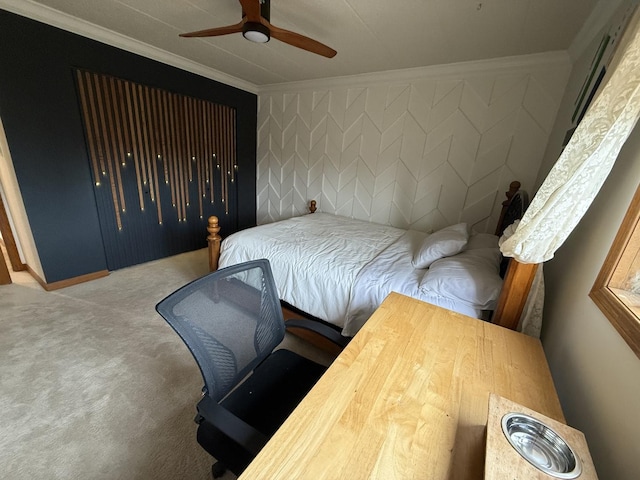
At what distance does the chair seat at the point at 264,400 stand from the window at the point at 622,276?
1.04 metres

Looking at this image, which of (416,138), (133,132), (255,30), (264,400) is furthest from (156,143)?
(264,400)

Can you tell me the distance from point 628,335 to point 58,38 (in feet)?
12.9

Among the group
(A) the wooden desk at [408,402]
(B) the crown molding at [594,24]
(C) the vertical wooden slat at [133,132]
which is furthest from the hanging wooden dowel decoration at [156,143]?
(B) the crown molding at [594,24]

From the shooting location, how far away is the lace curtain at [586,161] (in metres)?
0.78

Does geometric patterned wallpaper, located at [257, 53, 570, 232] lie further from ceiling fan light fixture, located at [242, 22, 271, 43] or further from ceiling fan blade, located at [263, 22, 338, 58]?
ceiling fan light fixture, located at [242, 22, 271, 43]

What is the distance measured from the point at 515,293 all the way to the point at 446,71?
8.27 feet

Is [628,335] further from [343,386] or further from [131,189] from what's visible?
[131,189]

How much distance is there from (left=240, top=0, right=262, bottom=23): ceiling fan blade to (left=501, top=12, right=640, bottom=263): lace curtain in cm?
161

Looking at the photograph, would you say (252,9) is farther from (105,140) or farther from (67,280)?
(67,280)

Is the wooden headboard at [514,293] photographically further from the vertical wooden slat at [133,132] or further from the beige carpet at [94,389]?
the vertical wooden slat at [133,132]

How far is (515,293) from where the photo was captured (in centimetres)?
118

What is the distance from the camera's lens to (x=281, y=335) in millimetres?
1229

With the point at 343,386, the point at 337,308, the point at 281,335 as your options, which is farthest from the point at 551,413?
the point at 337,308

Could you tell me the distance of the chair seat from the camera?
2.82 feet
